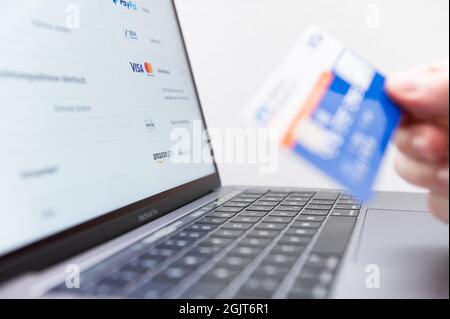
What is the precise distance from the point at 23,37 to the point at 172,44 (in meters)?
0.38

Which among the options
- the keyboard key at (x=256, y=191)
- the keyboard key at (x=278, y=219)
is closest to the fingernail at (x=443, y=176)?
the keyboard key at (x=278, y=219)

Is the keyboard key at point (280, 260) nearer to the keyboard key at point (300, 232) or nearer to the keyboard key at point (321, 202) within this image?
the keyboard key at point (300, 232)

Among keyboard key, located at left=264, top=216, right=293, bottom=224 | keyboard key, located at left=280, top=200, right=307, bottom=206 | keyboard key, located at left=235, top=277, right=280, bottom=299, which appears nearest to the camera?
keyboard key, located at left=235, top=277, right=280, bottom=299

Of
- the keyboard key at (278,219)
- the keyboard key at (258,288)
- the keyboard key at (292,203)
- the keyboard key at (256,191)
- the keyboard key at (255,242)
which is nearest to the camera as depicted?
the keyboard key at (258,288)

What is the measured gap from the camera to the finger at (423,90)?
0.35 m

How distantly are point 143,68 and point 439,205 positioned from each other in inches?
18.5

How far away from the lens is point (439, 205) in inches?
15.4

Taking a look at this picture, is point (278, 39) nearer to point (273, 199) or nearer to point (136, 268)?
point (273, 199)

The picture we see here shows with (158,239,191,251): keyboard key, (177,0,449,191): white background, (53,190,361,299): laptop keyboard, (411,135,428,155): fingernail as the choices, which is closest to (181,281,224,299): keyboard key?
(53,190,361,299): laptop keyboard

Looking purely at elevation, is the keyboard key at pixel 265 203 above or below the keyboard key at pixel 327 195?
above

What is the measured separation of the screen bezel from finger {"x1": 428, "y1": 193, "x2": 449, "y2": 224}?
0.35 metres

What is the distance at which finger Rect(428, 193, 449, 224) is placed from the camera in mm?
385

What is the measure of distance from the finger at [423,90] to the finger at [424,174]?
46mm

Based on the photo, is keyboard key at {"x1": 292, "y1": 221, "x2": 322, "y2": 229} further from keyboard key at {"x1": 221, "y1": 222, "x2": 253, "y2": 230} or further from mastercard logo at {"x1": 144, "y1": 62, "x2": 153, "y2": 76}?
mastercard logo at {"x1": 144, "y1": 62, "x2": 153, "y2": 76}
